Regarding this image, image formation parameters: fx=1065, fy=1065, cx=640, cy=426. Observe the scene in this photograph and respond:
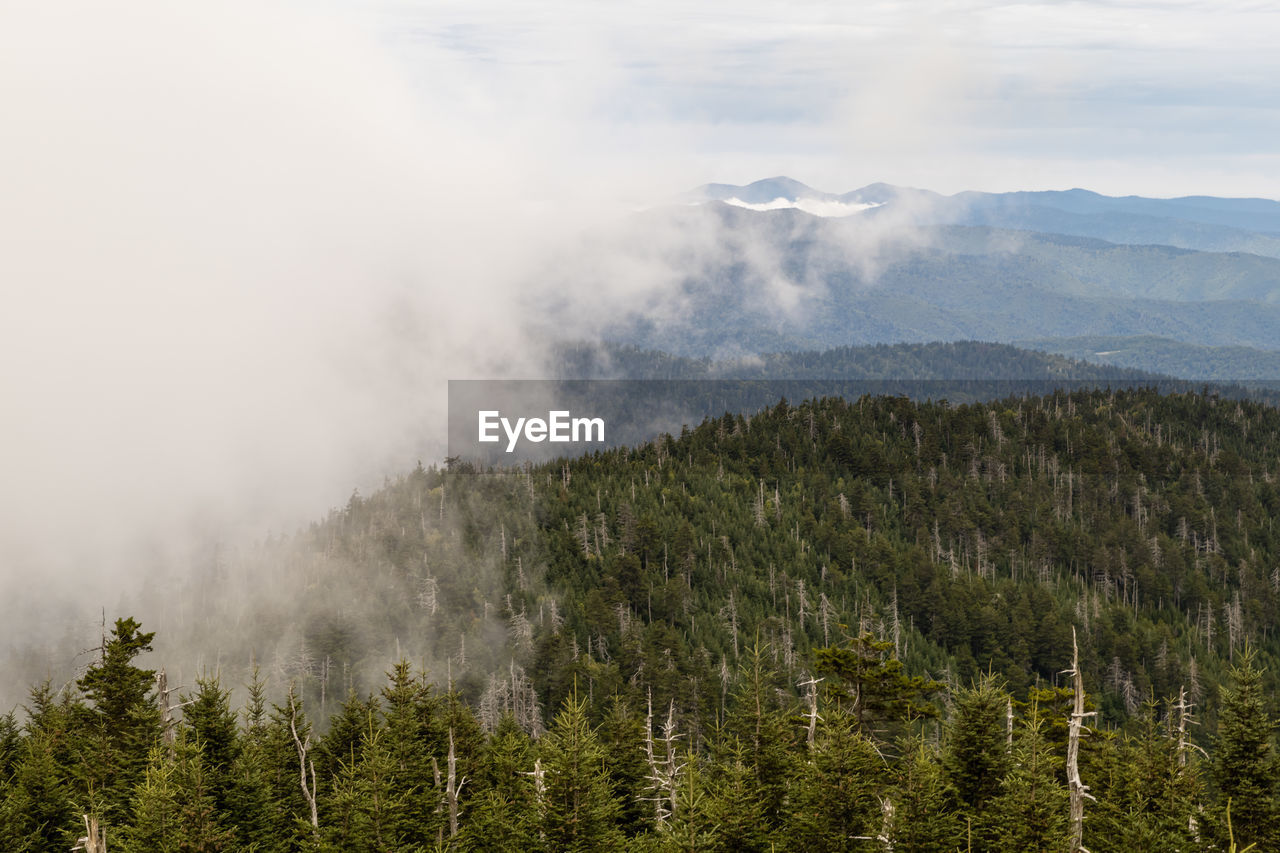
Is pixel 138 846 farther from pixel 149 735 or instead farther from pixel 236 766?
pixel 149 735

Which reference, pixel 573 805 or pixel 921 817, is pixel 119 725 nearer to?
pixel 573 805

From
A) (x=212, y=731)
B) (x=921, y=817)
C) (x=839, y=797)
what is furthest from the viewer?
(x=212, y=731)

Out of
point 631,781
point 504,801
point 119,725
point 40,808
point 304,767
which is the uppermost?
point 119,725

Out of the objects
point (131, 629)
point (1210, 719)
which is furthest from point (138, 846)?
point (1210, 719)

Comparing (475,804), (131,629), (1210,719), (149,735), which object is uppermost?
(131,629)

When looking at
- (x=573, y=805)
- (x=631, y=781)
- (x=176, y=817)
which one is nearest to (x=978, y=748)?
(x=573, y=805)

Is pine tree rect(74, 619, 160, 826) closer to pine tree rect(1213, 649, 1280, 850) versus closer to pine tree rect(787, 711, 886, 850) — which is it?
pine tree rect(787, 711, 886, 850)

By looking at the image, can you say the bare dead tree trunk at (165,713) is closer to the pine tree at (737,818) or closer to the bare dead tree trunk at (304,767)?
the bare dead tree trunk at (304,767)

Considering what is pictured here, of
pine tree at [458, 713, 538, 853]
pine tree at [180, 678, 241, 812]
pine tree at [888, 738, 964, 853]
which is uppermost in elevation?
pine tree at [888, 738, 964, 853]

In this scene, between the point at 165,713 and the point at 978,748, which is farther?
the point at 165,713

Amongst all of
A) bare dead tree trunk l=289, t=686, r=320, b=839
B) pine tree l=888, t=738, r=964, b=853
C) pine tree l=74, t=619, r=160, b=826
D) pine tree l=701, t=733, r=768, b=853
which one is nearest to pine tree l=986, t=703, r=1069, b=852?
pine tree l=888, t=738, r=964, b=853

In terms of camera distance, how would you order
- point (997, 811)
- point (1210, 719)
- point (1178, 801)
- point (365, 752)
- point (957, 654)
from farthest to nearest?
point (957, 654)
point (1210, 719)
point (365, 752)
point (1178, 801)
point (997, 811)
